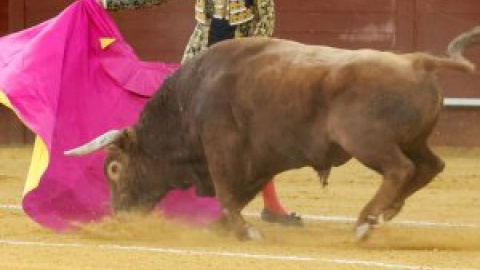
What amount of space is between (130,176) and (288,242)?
0.91 meters

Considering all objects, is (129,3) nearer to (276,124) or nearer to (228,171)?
(228,171)

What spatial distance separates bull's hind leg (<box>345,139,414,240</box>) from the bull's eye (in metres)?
1.43

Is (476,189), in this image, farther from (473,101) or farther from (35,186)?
(35,186)

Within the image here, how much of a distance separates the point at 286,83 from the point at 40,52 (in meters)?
1.59

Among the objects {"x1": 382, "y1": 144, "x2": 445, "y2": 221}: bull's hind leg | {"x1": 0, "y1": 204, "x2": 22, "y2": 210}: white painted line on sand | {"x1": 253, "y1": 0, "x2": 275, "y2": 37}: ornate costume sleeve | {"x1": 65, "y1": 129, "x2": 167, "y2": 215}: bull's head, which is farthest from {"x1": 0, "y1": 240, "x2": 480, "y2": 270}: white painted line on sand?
{"x1": 253, "y1": 0, "x2": 275, "y2": 37}: ornate costume sleeve

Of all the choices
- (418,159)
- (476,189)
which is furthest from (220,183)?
(476,189)

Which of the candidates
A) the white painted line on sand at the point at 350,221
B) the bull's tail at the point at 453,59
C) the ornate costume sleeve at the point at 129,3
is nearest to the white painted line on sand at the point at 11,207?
the white painted line on sand at the point at 350,221

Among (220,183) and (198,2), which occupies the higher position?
(198,2)

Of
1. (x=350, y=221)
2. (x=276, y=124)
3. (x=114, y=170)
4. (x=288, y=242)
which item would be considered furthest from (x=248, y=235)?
(x=350, y=221)

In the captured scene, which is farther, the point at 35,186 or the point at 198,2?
the point at 198,2

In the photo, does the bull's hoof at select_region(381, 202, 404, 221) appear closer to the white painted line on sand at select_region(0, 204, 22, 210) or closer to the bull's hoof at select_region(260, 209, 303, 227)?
the bull's hoof at select_region(260, 209, 303, 227)

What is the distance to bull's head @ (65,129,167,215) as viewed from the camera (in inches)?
287

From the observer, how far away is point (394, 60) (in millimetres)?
6391

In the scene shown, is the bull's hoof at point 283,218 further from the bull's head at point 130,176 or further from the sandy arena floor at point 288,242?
the bull's head at point 130,176
